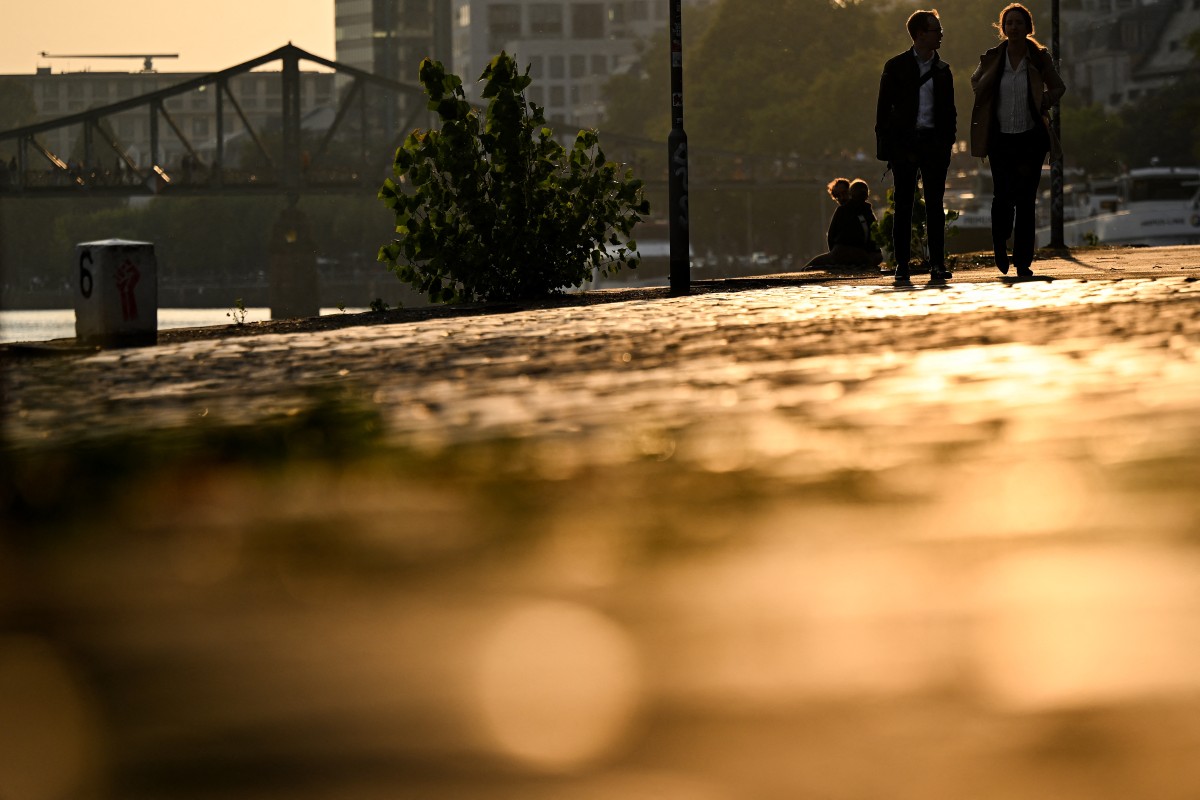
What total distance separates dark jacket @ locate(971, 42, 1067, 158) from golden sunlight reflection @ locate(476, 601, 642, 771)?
12254mm

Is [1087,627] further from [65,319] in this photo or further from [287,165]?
[65,319]

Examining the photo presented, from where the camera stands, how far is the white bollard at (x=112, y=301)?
13.1 metres

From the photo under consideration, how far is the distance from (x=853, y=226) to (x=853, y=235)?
0.08 m

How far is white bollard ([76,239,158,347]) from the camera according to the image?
13.1 metres

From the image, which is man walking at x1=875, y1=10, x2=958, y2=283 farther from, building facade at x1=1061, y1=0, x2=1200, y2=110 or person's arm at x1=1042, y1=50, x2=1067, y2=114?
building facade at x1=1061, y1=0, x2=1200, y2=110

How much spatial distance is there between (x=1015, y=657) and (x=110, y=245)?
11819 mm

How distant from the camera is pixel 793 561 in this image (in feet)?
9.84

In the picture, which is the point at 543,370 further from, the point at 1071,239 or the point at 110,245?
the point at 1071,239

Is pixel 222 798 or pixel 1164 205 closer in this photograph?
pixel 222 798

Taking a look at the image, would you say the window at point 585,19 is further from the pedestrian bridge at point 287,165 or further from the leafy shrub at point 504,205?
the leafy shrub at point 504,205

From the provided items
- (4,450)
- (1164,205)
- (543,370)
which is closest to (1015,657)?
(4,450)

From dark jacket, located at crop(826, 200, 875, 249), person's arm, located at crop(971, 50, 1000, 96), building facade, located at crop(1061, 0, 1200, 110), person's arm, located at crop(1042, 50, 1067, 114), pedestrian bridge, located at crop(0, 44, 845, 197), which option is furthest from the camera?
building facade, located at crop(1061, 0, 1200, 110)

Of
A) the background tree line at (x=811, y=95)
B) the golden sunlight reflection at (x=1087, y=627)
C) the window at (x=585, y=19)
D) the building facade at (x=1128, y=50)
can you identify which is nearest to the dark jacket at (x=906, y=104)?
the golden sunlight reflection at (x=1087, y=627)

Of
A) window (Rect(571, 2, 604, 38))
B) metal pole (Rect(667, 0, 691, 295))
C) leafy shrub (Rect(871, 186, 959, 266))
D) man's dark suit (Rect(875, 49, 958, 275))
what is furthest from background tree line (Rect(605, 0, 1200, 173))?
window (Rect(571, 2, 604, 38))
